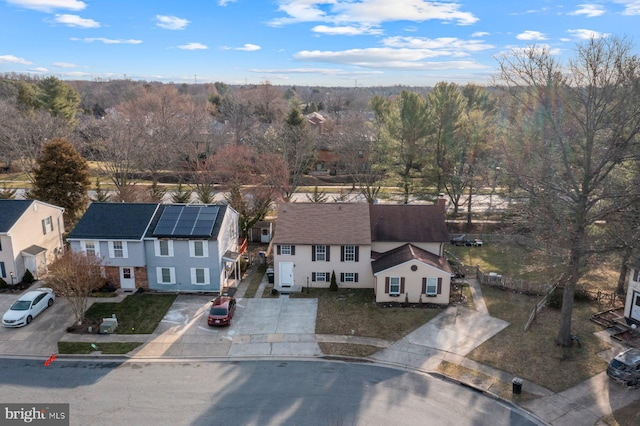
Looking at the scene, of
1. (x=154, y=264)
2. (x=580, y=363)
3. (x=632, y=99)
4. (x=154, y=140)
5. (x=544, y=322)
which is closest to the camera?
(x=632, y=99)

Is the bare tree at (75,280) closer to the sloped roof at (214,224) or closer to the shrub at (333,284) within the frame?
the sloped roof at (214,224)

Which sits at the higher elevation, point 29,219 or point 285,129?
point 285,129

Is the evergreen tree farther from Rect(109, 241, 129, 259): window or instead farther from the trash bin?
the trash bin

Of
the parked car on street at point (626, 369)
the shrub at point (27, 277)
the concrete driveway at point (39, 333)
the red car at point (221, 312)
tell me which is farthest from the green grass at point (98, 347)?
the parked car on street at point (626, 369)

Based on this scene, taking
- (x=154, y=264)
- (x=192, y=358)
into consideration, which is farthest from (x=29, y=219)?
Answer: (x=192, y=358)

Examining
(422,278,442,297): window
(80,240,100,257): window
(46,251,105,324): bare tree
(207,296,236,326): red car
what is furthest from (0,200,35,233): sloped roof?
(422,278,442,297): window

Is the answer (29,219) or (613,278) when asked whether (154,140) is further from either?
(613,278)

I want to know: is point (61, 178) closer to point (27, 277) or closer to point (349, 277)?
point (27, 277)

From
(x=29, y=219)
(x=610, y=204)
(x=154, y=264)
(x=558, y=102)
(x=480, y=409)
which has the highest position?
(x=558, y=102)
